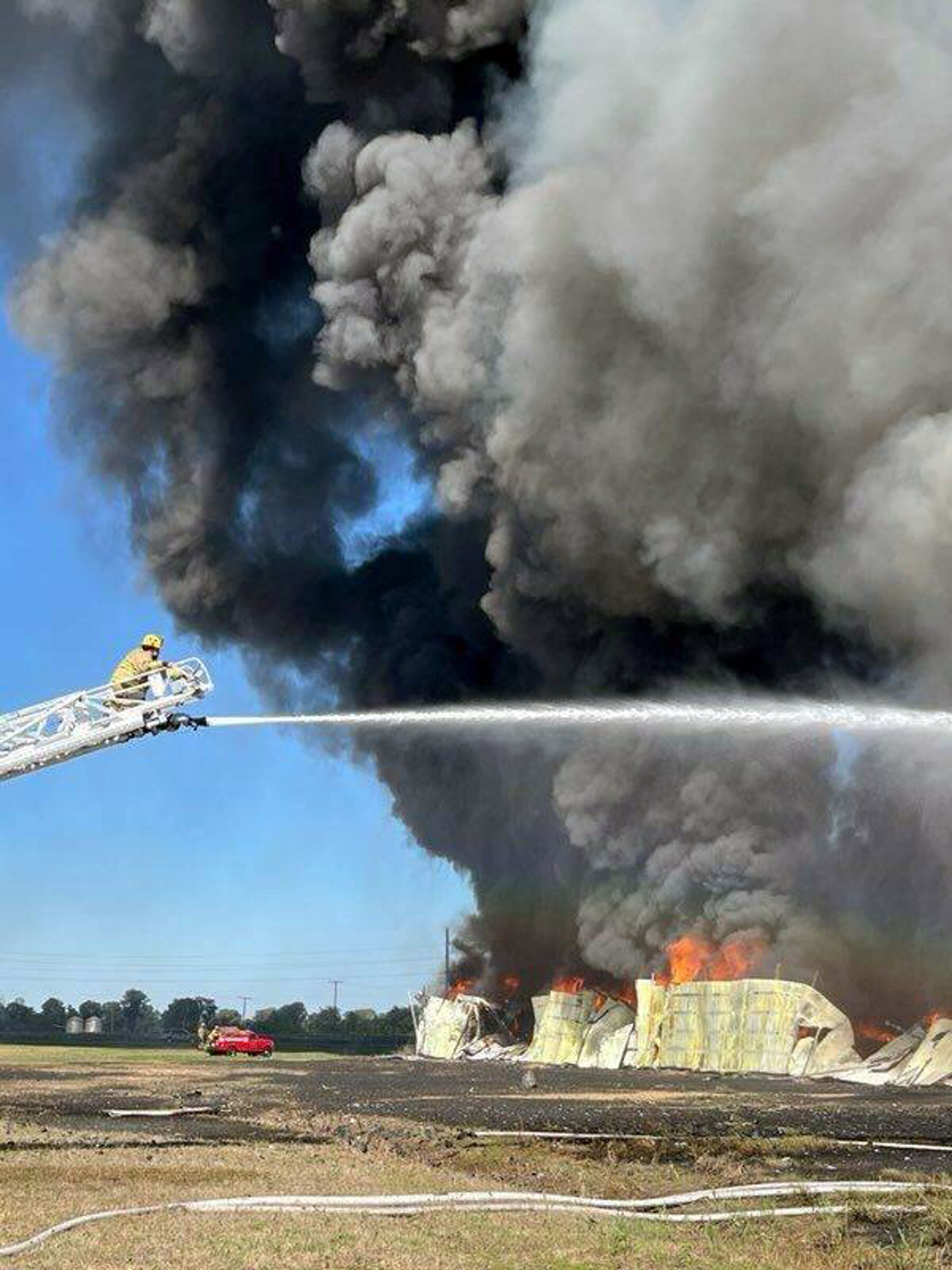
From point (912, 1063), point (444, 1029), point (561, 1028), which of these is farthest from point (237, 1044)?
point (912, 1063)

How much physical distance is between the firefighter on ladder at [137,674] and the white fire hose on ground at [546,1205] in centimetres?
730

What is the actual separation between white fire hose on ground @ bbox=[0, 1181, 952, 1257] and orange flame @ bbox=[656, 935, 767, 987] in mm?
34316

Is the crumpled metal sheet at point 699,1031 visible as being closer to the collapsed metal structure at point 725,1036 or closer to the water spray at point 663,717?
the collapsed metal structure at point 725,1036

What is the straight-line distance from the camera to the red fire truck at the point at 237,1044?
5391 centimetres

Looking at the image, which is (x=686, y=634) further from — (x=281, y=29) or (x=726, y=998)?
(x=281, y=29)

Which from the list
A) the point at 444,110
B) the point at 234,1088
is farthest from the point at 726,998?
the point at 444,110

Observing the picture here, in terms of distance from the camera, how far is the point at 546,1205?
1183cm

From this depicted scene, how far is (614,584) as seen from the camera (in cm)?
4944

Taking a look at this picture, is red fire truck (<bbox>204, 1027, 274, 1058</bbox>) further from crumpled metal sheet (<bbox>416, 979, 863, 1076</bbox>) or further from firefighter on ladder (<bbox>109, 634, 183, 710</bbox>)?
firefighter on ladder (<bbox>109, 634, 183, 710</bbox>)

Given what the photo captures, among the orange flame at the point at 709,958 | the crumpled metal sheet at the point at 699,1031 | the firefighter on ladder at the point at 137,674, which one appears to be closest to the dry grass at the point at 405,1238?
the firefighter on ladder at the point at 137,674

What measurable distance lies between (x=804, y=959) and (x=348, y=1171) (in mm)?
33897

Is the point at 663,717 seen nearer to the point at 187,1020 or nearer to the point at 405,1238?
the point at 405,1238

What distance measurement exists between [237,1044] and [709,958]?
18189mm

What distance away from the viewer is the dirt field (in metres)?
9.78
